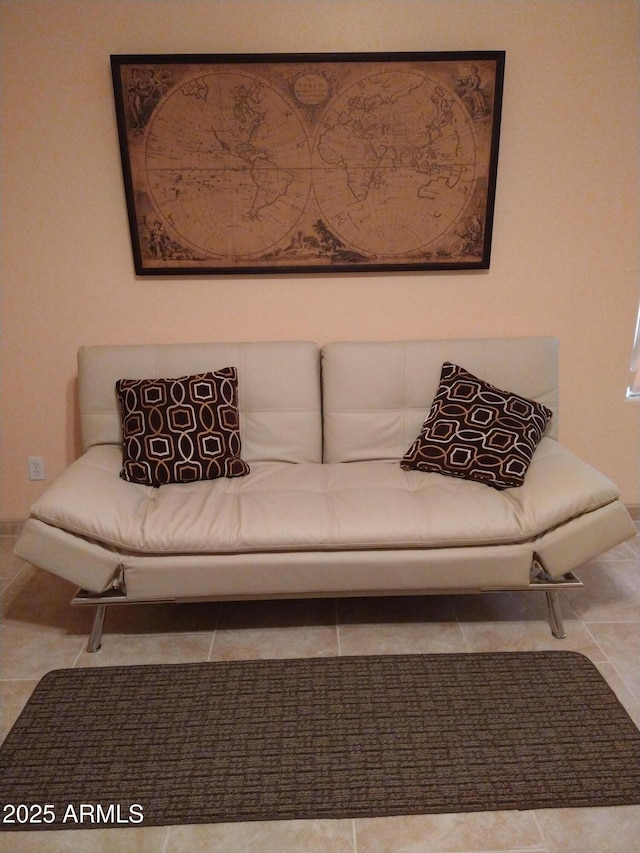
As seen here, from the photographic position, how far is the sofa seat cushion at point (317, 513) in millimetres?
2123

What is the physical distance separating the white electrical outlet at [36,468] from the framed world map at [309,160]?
103cm

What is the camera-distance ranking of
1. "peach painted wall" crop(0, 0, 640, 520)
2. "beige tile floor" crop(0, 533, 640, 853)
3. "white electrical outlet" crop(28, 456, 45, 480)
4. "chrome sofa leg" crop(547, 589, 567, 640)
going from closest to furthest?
1. "beige tile floor" crop(0, 533, 640, 853)
2. "chrome sofa leg" crop(547, 589, 567, 640)
3. "peach painted wall" crop(0, 0, 640, 520)
4. "white electrical outlet" crop(28, 456, 45, 480)

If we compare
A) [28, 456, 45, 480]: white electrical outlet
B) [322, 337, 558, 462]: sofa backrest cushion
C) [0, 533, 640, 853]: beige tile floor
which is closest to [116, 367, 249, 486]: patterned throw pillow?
[322, 337, 558, 462]: sofa backrest cushion

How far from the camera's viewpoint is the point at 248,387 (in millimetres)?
2645

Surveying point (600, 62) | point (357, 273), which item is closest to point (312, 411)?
point (357, 273)

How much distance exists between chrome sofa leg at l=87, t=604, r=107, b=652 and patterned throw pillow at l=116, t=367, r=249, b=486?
484 mm

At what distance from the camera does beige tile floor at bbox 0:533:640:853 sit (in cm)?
155

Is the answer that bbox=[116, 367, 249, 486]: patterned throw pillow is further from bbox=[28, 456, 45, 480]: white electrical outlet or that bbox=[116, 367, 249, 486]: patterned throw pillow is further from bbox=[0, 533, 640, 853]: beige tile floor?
bbox=[28, 456, 45, 480]: white electrical outlet

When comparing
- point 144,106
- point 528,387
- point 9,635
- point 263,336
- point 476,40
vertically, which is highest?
point 476,40

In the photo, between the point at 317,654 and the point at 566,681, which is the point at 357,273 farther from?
the point at 566,681

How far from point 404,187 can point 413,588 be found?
1601 mm

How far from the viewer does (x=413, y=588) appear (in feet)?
7.14

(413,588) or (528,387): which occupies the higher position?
(528,387)

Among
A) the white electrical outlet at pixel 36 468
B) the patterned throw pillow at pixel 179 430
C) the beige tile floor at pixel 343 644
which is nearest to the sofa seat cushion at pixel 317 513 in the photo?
the patterned throw pillow at pixel 179 430
